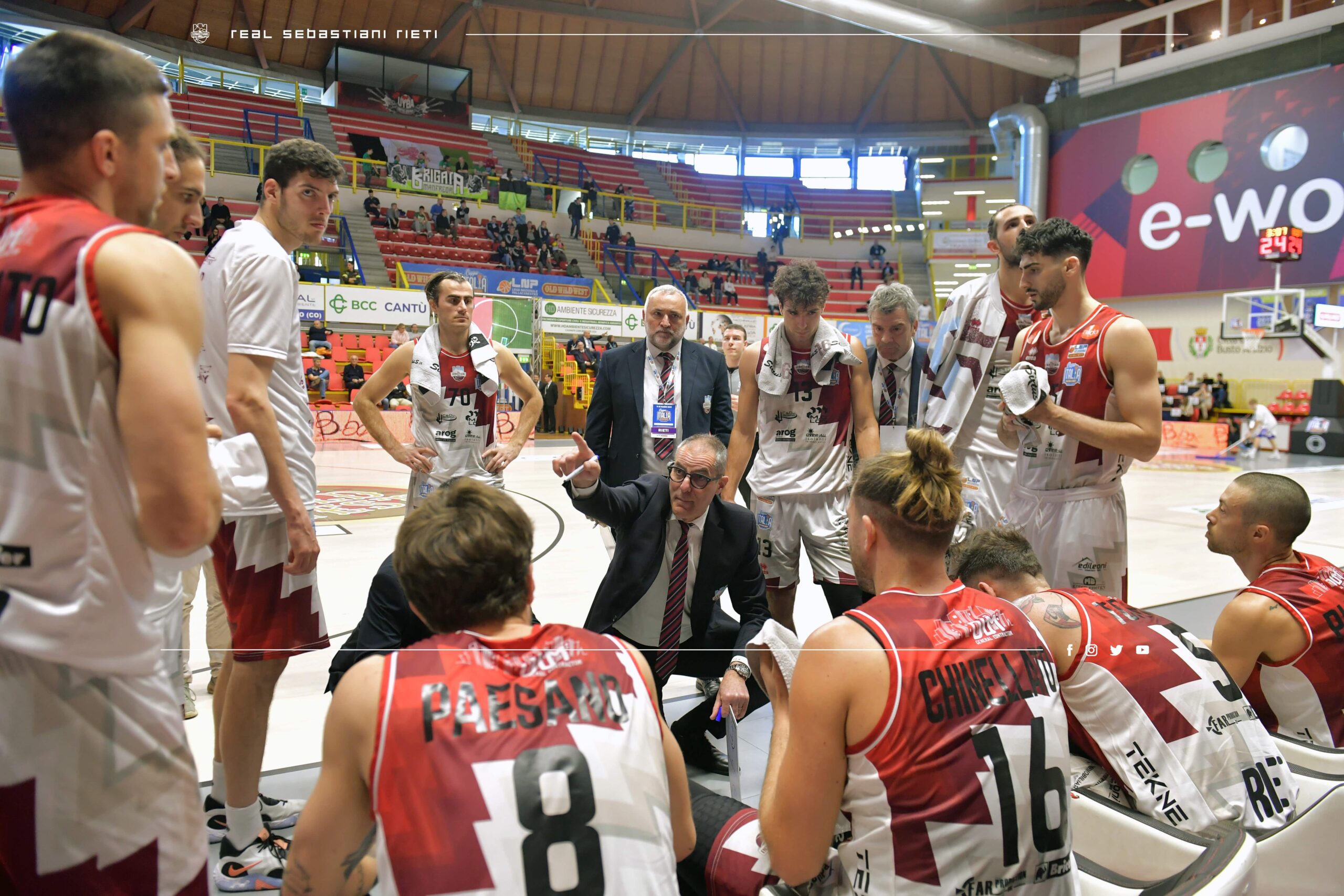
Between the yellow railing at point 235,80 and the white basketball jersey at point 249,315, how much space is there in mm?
237

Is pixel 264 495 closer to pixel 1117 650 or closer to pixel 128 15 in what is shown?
pixel 128 15

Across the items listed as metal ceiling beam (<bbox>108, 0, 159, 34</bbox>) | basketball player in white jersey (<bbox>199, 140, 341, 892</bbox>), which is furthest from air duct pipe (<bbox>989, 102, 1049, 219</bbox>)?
metal ceiling beam (<bbox>108, 0, 159, 34</bbox>)

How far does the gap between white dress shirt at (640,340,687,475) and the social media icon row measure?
112cm

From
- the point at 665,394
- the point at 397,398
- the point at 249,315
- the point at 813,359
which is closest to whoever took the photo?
the point at 249,315

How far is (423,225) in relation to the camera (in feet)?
5.52

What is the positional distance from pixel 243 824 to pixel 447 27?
1.73m

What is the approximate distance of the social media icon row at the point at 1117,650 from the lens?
5.56 feet

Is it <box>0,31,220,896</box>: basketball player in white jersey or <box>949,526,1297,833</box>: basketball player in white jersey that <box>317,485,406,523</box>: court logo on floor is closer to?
<box>0,31,220,896</box>: basketball player in white jersey

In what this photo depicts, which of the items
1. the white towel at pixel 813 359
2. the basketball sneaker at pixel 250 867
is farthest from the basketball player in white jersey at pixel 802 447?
the basketball sneaker at pixel 250 867

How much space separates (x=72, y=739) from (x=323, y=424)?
85 centimetres

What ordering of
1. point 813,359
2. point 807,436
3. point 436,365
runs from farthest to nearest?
point 807,436 → point 813,359 → point 436,365

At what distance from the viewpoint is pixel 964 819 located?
1166 millimetres

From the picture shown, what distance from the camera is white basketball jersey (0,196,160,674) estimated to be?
83 cm

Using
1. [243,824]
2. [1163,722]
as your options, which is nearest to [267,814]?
[243,824]
